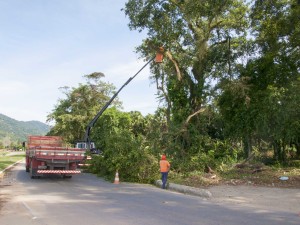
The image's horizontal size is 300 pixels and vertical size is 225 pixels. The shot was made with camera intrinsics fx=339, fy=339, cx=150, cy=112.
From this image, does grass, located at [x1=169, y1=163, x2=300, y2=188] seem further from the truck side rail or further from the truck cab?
the truck cab

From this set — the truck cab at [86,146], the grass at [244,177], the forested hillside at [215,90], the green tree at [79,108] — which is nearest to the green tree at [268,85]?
the forested hillside at [215,90]

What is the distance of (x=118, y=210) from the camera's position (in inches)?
380

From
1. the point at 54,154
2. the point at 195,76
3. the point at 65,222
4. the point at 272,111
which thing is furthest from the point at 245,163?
the point at 65,222

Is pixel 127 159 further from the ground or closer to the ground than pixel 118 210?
further from the ground

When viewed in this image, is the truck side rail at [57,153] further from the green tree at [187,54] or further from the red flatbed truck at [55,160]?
the green tree at [187,54]

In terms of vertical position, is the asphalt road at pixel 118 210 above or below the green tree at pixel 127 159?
below

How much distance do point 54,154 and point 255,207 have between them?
1046 centimetres

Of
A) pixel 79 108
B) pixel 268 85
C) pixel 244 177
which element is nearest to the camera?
pixel 244 177

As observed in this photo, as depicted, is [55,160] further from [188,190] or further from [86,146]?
[86,146]

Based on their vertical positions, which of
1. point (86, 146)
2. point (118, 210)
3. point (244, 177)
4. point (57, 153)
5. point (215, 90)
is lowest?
point (118, 210)

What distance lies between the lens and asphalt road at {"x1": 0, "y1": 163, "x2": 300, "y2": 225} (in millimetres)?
8266

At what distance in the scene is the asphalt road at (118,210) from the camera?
8266mm

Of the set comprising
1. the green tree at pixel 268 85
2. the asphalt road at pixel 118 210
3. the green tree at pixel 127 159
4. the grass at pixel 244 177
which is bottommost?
the asphalt road at pixel 118 210

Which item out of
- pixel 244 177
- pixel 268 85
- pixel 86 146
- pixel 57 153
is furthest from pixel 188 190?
pixel 86 146
